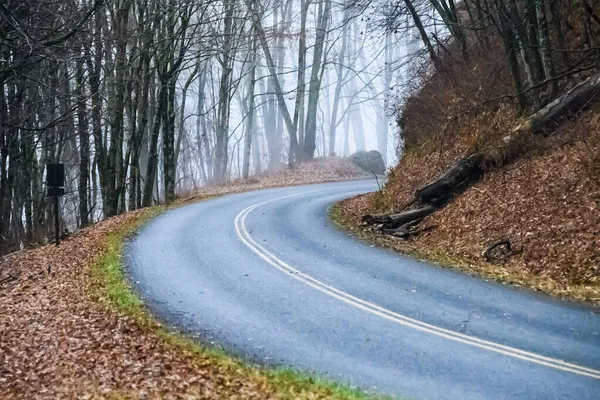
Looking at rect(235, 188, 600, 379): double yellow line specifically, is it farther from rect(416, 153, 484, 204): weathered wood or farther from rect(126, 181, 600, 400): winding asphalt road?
rect(416, 153, 484, 204): weathered wood

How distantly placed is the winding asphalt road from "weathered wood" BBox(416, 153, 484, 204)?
2835mm

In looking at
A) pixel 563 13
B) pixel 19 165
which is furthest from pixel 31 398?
pixel 19 165

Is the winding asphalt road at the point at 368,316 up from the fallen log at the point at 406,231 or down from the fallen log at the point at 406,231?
down

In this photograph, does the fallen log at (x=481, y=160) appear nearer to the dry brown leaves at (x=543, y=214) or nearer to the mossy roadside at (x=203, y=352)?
the dry brown leaves at (x=543, y=214)

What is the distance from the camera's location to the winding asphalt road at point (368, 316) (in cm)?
791

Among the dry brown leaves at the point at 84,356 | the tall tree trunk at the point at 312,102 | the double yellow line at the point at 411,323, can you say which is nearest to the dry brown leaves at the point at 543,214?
the double yellow line at the point at 411,323

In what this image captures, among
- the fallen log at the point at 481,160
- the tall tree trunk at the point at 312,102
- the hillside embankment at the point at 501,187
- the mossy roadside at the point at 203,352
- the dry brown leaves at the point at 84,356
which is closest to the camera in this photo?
the mossy roadside at the point at 203,352

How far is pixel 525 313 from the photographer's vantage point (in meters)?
10.3

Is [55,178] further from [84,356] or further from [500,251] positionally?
[500,251]

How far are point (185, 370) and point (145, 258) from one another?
7.06 metres

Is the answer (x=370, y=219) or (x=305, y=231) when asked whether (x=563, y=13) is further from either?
(x=305, y=231)

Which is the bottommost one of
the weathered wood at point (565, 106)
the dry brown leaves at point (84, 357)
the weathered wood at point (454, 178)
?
the dry brown leaves at point (84, 357)

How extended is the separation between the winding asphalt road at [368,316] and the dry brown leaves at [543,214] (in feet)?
4.92

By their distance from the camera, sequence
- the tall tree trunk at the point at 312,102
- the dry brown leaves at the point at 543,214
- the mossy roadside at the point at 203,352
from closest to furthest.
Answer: the mossy roadside at the point at 203,352 → the dry brown leaves at the point at 543,214 → the tall tree trunk at the point at 312,102
